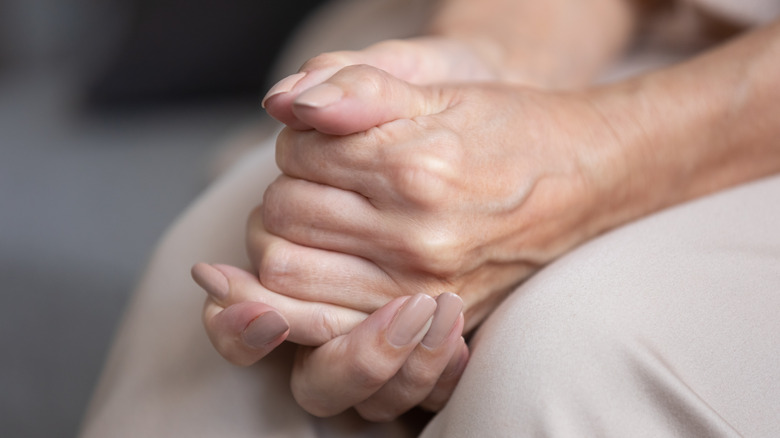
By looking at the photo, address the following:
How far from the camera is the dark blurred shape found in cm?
157

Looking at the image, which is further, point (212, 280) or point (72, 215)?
point (72, 215)

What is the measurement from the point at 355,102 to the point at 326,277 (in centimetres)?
11

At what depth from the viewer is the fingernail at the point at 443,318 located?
400mm

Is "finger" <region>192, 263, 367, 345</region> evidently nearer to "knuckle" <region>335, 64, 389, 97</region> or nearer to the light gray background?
"knuckle" <region>335, 64, 389, 97</region>

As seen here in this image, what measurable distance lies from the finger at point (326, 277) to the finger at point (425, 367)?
4 centimetres

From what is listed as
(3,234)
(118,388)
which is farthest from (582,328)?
(3,234)

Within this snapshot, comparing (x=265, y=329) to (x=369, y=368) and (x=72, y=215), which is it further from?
(x=72, y=215)

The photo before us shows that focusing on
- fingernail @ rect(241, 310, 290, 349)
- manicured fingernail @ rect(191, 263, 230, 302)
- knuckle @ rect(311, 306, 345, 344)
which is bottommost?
knuckle @ rect(311, 306, 345, 344)

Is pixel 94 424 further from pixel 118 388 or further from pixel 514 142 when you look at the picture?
pixel 514 142

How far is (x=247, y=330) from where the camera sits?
0.40 meters

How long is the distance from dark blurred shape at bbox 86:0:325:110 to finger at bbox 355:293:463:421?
1.29 m

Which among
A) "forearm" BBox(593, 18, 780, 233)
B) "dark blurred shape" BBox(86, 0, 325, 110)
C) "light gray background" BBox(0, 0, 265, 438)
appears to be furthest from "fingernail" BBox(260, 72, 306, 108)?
"dark blurred shape" BBox(86, 0, 325, 110)

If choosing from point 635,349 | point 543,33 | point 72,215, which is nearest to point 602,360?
point 635,349

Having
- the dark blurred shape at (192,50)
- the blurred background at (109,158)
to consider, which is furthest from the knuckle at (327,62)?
the dark blurred shape at (192,50)
